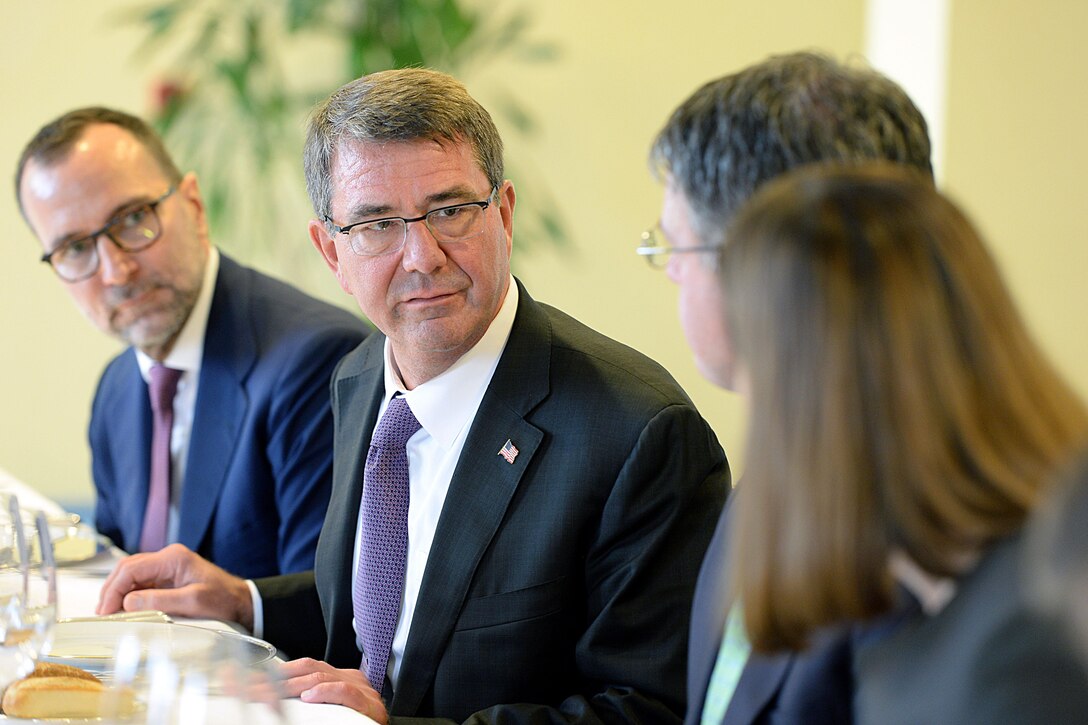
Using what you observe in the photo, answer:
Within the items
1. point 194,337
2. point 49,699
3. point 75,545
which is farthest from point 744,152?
point 194,337

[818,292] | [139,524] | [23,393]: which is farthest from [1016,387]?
[23,393]

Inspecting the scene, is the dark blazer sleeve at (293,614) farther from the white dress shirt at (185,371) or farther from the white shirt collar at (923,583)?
the white shirt collar at (923,583)

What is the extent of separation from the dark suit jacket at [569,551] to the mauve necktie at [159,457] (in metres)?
1.06

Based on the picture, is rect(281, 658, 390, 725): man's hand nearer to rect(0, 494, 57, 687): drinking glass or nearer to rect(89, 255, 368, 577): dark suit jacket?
rect(0, 494, 57, 687): drinking glass

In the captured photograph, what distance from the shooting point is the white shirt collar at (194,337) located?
277cm

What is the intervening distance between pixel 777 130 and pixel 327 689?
0.88 metres

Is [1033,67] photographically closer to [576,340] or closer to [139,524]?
[576,340]

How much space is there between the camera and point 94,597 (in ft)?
6.97

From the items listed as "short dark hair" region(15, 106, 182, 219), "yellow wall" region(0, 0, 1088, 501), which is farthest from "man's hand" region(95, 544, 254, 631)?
"yellow wall" region(0, 0, 1088, 501)

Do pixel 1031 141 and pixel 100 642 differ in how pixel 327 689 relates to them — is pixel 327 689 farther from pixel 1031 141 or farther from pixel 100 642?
pixel 1031 141

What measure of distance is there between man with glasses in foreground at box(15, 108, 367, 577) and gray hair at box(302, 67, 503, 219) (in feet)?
2.31

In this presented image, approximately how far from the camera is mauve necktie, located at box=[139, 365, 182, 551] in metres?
2.68

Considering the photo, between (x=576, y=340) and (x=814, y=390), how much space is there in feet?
3.53

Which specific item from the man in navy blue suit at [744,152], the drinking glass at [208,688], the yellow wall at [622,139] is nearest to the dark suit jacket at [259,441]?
the man in navy blue suit at [744,152]
